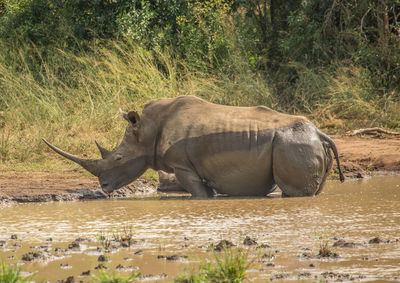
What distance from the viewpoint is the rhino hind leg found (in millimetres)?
7656

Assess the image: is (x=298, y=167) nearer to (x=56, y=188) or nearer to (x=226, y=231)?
(x=226, y=231)

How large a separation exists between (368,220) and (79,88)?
8.28 metres

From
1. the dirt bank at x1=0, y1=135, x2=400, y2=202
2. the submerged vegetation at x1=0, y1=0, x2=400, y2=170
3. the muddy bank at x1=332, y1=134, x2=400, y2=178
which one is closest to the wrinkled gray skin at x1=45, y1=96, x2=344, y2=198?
the dirt bank at x1=0, y1=135, x2=400, y2=202

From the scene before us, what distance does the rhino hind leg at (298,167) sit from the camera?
25.1 feet

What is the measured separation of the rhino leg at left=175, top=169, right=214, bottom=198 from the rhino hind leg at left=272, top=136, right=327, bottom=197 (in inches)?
32.2

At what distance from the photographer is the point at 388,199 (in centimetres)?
737

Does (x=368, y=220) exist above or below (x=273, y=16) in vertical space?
below

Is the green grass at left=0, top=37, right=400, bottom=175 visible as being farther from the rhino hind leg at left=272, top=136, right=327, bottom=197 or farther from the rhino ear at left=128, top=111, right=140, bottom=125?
the rhino hind leg at left=272, top=136, right=327, bottom=197

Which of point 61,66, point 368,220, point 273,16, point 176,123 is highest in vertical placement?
point 273,16

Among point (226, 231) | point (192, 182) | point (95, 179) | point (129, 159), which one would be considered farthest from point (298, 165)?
point (95, 179)

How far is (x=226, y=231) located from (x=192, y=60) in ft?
29.7

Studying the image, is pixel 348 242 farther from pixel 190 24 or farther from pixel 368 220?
pixel 190 24

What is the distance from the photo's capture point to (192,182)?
791cm

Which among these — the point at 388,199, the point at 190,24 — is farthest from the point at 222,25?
the point at 388,199
